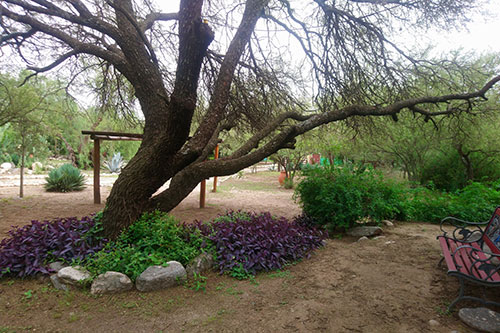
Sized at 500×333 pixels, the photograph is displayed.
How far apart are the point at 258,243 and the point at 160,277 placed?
1.39 m

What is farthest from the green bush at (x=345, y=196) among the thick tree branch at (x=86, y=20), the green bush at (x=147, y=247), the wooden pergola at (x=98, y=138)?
the wooden pergola at (x=98, y=138)

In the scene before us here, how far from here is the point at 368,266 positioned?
12.1 feet

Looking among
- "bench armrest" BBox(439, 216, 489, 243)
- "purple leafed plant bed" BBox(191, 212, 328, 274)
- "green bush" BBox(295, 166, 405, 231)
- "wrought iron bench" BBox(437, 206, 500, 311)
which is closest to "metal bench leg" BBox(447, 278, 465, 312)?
"wrought iron bench" BBox(437, 206, 500, 311)

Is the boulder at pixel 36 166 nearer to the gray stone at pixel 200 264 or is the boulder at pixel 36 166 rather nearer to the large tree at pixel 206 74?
the large tree at pixel 206 74

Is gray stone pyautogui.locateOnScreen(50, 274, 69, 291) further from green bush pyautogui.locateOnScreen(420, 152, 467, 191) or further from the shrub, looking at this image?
green bush pyautogui.locateOnScreen(420, 152, 467, 191)

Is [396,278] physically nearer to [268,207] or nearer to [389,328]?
[389,328]

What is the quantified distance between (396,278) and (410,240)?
1.72 metres

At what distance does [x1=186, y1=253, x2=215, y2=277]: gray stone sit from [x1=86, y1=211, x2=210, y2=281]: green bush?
0.08 m

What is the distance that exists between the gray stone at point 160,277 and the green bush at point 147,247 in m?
0.09

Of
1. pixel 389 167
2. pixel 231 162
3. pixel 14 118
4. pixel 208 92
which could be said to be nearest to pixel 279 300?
pixel 231 162

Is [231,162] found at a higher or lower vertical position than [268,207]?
higher

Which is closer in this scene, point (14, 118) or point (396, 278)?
point (396, 278)

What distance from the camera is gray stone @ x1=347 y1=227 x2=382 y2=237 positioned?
5.15 m

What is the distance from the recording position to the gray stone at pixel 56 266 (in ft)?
10.7
